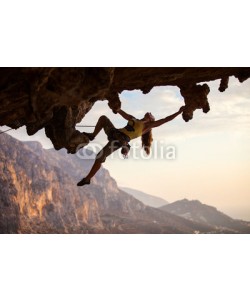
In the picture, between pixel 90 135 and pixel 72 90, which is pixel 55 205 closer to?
pixel 90 135

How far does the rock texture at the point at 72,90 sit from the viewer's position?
593cm

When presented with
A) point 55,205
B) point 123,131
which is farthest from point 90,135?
point 55,205

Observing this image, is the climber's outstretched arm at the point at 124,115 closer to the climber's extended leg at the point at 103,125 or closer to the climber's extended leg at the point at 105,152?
the climber's extended leg at the point at 103,125

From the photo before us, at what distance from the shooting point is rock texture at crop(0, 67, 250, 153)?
5.93 meters

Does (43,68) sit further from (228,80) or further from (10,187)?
(10,187)

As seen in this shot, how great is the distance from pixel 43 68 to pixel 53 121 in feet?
9.59

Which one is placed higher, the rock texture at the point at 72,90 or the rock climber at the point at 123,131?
the rock texture at the point at 72,90

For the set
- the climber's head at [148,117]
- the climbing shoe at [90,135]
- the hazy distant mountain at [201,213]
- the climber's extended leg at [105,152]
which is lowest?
the hazy distant mountain at [201,213]

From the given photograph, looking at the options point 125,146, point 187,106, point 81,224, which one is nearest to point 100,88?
point 125,146

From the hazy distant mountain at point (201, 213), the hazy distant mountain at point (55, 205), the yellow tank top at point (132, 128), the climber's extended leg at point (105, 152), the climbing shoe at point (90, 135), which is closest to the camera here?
the climber's extended leg at point (105, 152)

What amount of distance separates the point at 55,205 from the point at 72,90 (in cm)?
6888

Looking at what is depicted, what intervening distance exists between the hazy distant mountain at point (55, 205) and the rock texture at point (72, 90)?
4330cm

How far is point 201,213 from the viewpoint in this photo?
12231 centimetres

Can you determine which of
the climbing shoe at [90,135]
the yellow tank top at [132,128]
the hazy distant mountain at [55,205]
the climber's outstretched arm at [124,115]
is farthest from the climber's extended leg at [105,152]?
the hazy distant mountain at [55,205]
